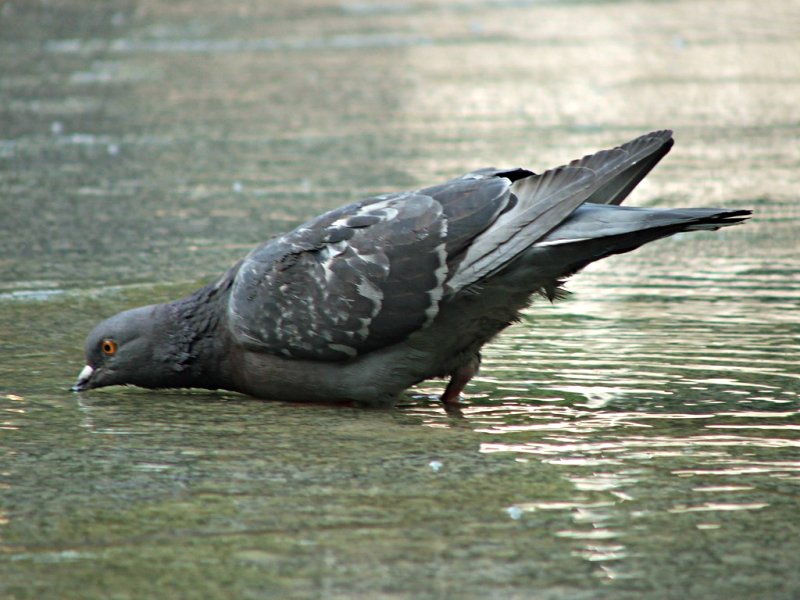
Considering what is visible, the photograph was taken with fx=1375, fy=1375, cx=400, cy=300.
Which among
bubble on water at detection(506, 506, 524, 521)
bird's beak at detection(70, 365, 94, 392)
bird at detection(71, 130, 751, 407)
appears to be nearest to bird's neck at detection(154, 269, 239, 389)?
bird at detection(71, 130, 751, 407)

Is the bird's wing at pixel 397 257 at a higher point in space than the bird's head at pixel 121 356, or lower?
higher

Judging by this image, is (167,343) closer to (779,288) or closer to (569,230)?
(569,230)

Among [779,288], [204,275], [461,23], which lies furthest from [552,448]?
[461,23]

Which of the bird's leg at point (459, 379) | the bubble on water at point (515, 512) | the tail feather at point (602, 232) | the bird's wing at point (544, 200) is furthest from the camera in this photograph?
the bird's leg at point (459, 379)

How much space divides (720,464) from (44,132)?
8.65 m

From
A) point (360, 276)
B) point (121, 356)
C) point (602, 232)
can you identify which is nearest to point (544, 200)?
point (602, 232)

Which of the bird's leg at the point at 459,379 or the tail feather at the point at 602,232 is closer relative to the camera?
the tail feather at the point at 602,232

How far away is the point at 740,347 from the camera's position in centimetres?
601

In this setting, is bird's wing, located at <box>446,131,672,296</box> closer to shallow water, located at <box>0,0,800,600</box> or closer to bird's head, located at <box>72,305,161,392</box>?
shallow water, located at <box>0,0,800,600</box>

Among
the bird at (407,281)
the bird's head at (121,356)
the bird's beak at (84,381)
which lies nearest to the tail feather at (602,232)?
the bird at (407,281)

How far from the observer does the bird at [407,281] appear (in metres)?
5.13

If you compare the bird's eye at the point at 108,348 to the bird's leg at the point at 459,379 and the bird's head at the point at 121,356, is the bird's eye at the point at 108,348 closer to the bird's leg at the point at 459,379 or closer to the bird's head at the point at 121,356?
the bird's head at the point at 121,356

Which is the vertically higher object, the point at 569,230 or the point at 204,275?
the point at 569,230

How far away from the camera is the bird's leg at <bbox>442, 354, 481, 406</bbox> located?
17.6ft
